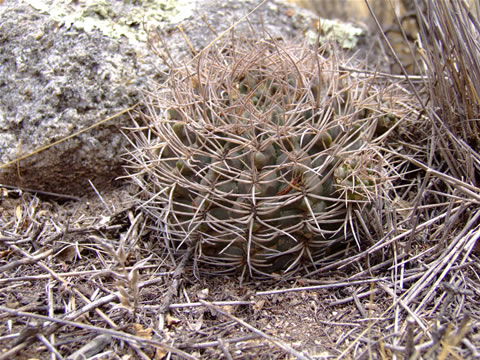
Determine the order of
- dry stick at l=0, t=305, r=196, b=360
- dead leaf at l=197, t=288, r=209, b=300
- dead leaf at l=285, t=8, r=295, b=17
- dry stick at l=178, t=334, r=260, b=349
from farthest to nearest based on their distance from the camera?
dead leaf at l=285, t=8, r=295, b=17, dead leaf at l=197, t=288, r=209, b=300, dry stick at l=178, t=334, r=260, b=349, dry stick at l=0, t=305, r=196, b=360

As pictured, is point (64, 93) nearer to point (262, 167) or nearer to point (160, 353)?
point (262, 167)

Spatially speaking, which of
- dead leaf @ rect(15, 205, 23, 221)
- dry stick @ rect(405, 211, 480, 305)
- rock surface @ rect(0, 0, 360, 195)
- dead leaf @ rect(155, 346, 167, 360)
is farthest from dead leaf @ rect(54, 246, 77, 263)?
dry stick @ rect(405, 211, 480, 305)

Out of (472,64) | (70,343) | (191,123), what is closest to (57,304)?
(70,343)

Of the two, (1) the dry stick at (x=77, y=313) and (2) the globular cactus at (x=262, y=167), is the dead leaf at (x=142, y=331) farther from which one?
(2) the globular cactus at (x=262, y=167)

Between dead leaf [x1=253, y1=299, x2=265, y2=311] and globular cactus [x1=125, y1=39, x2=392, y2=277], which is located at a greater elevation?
globular cactus [x1=125, y1=39, x2=392, y2=277]

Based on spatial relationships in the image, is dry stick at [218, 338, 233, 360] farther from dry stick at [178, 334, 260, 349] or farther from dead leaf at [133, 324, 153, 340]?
dead leaf at [133, 324, 153, 340]

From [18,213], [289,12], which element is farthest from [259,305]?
[289,12]

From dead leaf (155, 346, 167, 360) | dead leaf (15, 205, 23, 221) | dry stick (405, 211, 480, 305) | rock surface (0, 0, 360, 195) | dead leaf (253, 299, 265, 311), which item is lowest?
dry stick (405, 211, 480, 305)
